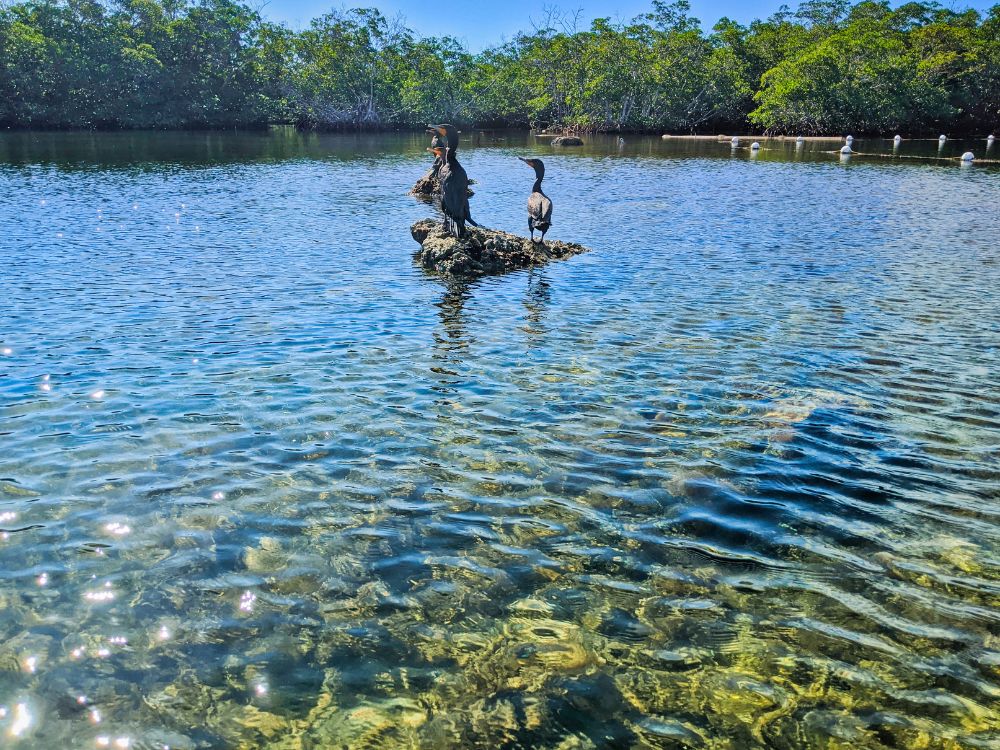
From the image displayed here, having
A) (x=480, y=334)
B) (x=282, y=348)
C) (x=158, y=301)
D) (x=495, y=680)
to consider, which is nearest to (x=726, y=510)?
(x=495, y=680)

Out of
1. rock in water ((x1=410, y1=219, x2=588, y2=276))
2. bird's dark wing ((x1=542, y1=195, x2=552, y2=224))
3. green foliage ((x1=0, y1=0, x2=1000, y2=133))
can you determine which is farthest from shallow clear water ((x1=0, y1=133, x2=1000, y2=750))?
green foliage ((x1=0, y1=0, x2=1000, y2=133))

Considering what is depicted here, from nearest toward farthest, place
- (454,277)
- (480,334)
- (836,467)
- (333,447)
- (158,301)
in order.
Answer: (836,467) → (333,447) → (480,334) → (158,301) → (454,277)

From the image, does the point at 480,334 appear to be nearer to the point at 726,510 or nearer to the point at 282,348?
the point at 282,348

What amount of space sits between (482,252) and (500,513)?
11908 millimetres

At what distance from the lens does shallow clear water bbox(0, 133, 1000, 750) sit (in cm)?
387

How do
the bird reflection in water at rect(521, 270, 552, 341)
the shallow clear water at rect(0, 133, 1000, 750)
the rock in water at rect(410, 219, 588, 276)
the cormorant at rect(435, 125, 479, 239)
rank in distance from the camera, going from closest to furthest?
1. the shallow clear water at rect(0, 133, 1000, 750)
2. the bird reflection in water at rect(521, 270, 552, 341)
3. the rock in water at rect(410, 219, 588, 276)
4. the cormorant at rect(435, 125, 479, 239)

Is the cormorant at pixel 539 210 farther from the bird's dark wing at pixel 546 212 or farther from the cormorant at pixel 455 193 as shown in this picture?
the cormorant at pixel 455 193

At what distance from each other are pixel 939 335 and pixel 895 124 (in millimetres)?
77754

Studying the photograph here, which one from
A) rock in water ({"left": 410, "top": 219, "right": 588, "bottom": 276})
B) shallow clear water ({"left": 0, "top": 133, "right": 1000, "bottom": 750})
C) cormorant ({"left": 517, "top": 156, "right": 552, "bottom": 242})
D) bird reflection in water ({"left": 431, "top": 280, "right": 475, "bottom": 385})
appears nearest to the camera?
shallow clear water ({"left": 0, "top": 133, "right": 1000, "bottom": 750})

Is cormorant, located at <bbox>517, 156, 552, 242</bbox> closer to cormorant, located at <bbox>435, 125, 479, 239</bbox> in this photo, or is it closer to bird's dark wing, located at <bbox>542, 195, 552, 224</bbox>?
bird's dark wing, located at <bbox>542, 195, 552, 224</bbox>

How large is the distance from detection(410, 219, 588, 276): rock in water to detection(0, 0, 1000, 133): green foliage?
65.1 metres

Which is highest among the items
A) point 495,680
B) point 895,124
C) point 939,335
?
point 895,124

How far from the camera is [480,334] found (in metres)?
11.5

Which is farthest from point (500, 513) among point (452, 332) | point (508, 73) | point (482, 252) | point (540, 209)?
point (508, 73)
